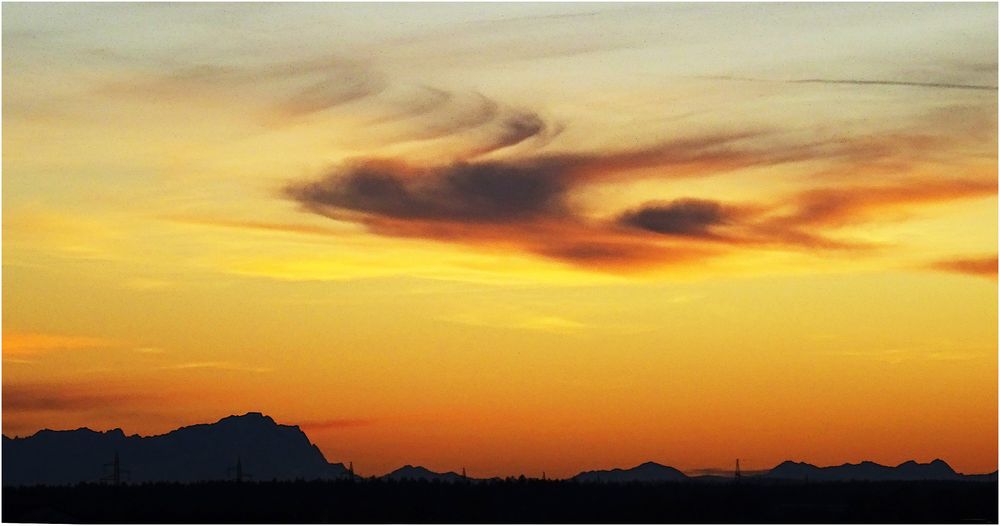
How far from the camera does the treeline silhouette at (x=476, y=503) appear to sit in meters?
74.7

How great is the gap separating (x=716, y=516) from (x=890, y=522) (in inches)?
328

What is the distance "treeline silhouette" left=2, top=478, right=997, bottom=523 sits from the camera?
74.7 metres

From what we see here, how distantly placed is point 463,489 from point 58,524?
21023 millimetres

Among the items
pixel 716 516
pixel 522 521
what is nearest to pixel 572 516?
pixel 522 521

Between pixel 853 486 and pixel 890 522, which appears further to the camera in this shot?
pixel 853 486

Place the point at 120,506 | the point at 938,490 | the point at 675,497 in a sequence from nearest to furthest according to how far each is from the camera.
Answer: the point at 120,506 → the point at 675,497 → the point at 938,490

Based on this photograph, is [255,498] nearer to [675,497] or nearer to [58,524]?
[58,524]

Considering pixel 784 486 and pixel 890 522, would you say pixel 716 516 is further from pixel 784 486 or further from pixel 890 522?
pixel 784 486

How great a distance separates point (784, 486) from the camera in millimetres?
93125

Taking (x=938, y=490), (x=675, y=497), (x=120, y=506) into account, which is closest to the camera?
(x=120, y=506)

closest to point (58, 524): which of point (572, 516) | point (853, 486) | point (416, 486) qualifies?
point (416, 486)

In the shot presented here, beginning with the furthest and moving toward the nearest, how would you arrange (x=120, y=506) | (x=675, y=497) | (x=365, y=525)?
(x=675, y=497), (x=120, y=506), (x=365, y=525)

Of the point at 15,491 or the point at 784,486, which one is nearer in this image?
the point at 15,491

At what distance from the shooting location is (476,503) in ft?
255
